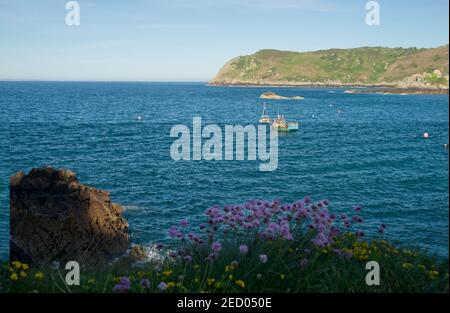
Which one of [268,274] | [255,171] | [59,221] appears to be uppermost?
[268,274]

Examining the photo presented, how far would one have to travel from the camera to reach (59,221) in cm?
2019

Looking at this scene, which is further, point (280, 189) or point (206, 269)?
point (280, 189)

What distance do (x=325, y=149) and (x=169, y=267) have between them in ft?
161

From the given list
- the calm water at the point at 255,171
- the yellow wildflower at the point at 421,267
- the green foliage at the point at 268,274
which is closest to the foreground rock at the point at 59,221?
the calm water at the point at 255,171

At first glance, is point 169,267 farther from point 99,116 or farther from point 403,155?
point 99,116

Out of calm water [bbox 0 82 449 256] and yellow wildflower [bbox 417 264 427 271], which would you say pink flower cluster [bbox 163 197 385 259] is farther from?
calm water [bbox 0 82 449 256]

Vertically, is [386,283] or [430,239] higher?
[386,283]

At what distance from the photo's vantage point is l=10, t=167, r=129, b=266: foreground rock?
1981 cm

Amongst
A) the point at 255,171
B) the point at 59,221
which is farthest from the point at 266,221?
the point at 255,171

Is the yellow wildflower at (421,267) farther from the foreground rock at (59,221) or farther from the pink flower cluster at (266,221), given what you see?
the foreground rock at (59,221)

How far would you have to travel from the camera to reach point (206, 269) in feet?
17.5

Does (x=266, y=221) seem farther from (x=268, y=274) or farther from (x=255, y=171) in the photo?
(x=255, y=171)

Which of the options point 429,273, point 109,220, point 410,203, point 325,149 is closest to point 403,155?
point 325,149
